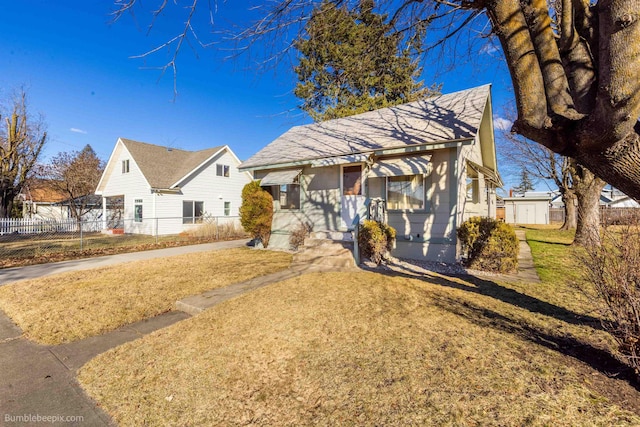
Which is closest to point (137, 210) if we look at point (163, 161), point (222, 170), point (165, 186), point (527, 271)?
point (165, 186)

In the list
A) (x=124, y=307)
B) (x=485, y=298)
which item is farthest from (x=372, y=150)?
(x=124, y=307)

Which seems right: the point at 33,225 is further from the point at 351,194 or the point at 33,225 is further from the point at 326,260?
the point at 351,194

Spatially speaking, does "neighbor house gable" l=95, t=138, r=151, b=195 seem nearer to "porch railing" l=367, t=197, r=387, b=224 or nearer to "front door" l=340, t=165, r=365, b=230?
"front door" l=340, t=165, r=365, b=230

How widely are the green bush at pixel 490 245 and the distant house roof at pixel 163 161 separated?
Result: 18.2m

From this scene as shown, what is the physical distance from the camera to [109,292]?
6.00 m

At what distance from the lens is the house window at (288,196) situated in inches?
459

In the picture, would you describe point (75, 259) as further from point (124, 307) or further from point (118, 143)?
point (118, 143)

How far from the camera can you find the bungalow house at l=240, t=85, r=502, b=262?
838 cm

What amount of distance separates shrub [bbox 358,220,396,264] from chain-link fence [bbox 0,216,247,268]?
35.0 ft

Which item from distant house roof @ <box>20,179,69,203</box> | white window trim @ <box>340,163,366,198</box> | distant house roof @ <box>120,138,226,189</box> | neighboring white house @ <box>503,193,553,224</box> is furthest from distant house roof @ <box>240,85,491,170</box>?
distant house roof @ <box>20,179,69,203</box>

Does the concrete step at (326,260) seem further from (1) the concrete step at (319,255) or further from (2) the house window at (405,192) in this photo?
(2) the house window at (405,192)

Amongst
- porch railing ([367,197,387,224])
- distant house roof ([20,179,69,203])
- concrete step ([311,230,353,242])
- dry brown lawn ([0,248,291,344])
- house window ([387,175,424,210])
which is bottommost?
dry brown lawn ([0,248,291,344])

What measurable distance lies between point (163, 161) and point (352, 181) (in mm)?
17317

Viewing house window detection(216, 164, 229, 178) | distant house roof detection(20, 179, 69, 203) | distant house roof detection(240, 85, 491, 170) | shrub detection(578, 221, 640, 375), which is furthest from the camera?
distant house roof detection(20, 179, 69, 203)
